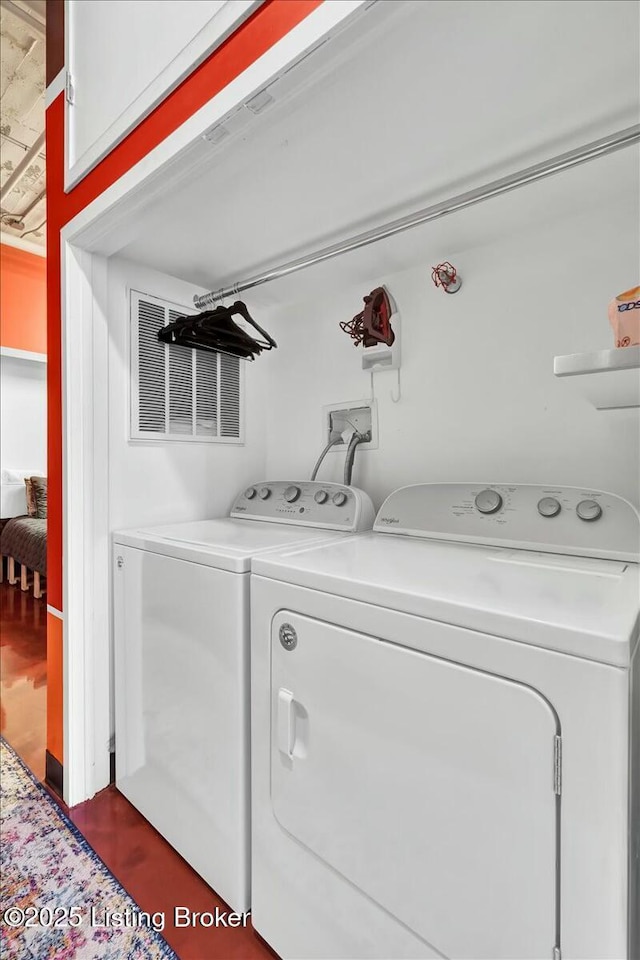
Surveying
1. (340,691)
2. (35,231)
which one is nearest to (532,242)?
(340,691)

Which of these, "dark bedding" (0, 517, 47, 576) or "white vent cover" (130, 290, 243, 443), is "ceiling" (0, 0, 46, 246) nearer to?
"white vent cover" (130, 290, 243, 443)

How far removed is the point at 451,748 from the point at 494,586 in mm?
285

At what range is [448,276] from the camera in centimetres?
158

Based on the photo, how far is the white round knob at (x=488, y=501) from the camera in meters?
1.33

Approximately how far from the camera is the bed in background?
152 inches

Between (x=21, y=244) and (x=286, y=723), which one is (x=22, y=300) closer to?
(x=21, y=244)

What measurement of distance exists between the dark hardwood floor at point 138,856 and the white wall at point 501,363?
132 centimetres

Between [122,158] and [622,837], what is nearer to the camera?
[622,837]

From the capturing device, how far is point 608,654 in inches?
23.6

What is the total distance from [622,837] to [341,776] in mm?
472

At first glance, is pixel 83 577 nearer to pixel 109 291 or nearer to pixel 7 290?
pixel 109 291

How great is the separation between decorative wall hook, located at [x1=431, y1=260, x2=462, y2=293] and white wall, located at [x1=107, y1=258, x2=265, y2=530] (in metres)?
0.94

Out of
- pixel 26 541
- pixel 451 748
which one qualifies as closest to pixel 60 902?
pixel 451 748

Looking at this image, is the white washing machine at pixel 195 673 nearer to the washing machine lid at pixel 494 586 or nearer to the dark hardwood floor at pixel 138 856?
the dark hardwood floor at pixel 138 856
